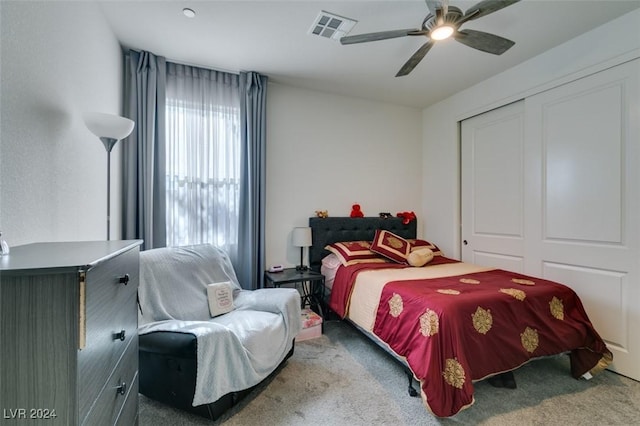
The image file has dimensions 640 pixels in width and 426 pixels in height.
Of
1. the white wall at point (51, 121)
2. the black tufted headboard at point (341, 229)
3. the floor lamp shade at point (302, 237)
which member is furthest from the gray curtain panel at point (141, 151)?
the black tufted headboard at point (341, 229)

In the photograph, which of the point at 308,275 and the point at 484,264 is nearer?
the point at 308,275

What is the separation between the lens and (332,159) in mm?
3529

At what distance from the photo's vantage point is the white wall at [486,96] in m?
2.19

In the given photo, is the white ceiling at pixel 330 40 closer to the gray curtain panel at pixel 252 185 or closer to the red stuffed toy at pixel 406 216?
the gray curtain panel at pixel 252 185

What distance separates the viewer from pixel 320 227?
3336mm

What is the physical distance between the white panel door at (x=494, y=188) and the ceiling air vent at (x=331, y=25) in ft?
6.64

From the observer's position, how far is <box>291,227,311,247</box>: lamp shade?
305cm

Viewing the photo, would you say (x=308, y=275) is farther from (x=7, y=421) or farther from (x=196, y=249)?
(x=7, y=421)

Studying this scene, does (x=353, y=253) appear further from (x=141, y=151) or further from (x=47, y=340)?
(x=47, y=340)

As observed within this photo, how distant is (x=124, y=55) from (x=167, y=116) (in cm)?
62

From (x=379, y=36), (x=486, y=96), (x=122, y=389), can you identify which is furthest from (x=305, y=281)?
(x=486, y=96)

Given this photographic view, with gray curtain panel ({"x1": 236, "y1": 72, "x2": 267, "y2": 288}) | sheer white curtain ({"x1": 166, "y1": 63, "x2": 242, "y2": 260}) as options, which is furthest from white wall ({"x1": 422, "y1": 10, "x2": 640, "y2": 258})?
sheer white curtain ({"x1": 166, "y1": 63, "x2": 242, "y2": 260})

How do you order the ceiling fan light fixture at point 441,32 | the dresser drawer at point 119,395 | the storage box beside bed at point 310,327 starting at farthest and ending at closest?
the storage box beside bed at point 310,327
the ceiling fan light fixture at point 441,32
the dresser drawer at point 119,395

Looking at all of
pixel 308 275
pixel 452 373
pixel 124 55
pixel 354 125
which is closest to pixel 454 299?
pixel 452 373
